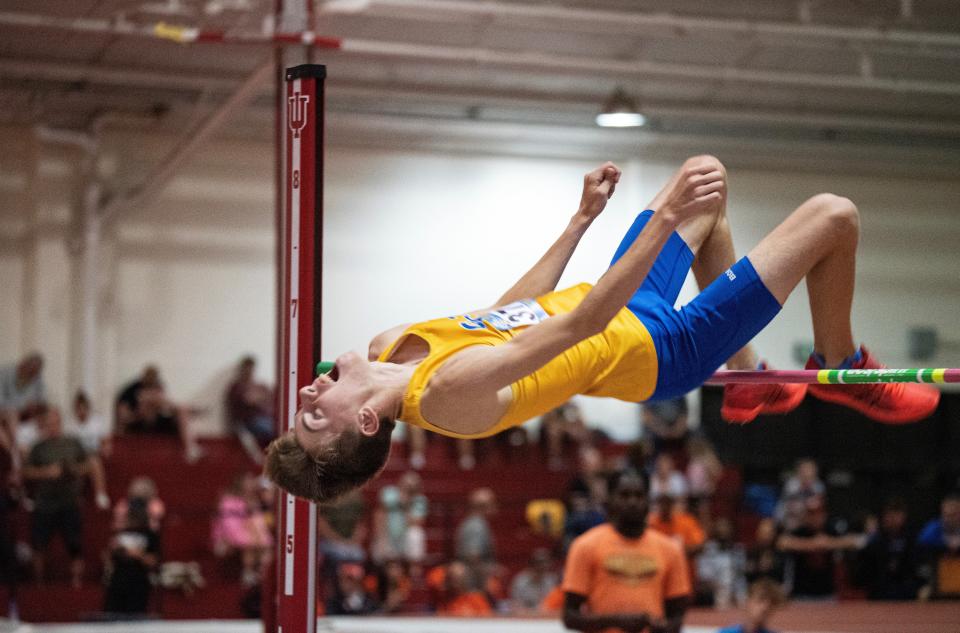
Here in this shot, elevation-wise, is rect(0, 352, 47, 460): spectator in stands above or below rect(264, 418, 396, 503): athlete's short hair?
above

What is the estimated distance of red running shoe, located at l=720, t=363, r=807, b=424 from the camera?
13.5 ft

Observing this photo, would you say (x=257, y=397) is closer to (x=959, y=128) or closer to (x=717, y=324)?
(x=959, y=128)

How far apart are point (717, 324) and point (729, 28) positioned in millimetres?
7539

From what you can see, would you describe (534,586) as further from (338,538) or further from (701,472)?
(701,472)

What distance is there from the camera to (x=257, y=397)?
13.2 meters

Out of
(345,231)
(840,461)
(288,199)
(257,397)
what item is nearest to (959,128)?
(840,461)

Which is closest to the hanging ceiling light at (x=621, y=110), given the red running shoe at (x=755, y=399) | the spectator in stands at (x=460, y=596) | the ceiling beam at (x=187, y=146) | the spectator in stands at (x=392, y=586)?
the ceiling beam at (x=187, y=146)

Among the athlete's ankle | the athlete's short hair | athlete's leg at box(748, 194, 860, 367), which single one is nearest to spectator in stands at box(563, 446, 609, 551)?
the athlete's ankle

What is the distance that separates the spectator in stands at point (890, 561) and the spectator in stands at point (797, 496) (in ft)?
1.98

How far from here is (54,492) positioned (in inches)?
416

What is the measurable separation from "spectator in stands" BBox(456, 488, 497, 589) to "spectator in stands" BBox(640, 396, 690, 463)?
2342 mm

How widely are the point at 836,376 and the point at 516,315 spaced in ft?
3.13

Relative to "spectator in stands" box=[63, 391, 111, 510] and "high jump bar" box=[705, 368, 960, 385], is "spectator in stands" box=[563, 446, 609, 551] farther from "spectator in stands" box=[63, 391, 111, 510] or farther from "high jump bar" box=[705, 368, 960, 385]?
"high jump bar" box=[705, 368, 960, 385]

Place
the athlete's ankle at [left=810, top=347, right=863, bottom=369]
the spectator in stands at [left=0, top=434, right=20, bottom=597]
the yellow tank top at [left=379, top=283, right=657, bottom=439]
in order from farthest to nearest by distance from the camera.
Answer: the spectator in stands at [left=0, top=434, right=20, bottom=597] → the athlete's ankle at [left=810, top=347, right=863, bottom=369] → the yellow tank top at [left=379, top=283, right=657, bottom=439]
